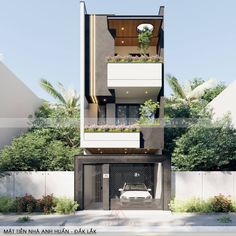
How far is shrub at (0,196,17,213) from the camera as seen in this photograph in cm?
1506

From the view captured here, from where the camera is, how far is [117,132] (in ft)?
54.1

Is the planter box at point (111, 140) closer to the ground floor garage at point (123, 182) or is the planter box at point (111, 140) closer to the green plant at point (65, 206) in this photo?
the ground floor garage at point (123, 182)

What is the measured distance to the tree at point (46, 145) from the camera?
1798 cm

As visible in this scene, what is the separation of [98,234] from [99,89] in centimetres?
886

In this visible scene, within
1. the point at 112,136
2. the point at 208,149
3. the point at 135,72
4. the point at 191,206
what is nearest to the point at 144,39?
the point at 135,72

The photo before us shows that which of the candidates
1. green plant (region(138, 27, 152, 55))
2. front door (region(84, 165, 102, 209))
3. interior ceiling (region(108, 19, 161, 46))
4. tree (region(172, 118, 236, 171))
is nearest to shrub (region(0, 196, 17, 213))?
front door (region(84, 165, 102, 209))

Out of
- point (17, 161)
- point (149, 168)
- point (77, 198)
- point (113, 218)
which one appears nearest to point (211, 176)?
point (149, 168)

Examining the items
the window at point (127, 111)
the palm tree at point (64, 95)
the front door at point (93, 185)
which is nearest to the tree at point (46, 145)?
the palm tree at point (64, 95)

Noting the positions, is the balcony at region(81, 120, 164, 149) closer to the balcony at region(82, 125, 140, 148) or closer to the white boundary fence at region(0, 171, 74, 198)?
the balcony at region(82, 125, 140, 148)

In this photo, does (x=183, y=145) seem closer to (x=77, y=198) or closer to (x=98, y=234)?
(x=77, y=198)

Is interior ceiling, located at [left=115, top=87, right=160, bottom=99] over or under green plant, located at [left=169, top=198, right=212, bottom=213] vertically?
over

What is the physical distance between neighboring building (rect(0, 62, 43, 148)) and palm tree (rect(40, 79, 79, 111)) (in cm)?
143

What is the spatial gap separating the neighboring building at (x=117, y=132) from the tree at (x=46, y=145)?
234 cm

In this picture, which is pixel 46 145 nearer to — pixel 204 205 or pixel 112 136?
pixel 112 136
